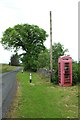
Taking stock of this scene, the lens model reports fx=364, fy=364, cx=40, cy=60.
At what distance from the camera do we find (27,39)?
90.9 m

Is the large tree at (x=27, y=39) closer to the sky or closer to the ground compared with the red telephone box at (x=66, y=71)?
closer to the sky

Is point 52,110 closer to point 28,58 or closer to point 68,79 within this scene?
point 68,79

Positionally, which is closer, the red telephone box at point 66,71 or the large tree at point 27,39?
the red telephone box at point 66,71

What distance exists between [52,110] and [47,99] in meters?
3.69

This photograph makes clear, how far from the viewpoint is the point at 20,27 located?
93.4m

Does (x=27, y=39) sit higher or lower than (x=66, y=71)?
higher

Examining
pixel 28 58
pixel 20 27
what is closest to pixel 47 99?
pixel 28 58

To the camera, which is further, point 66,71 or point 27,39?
point 27,39

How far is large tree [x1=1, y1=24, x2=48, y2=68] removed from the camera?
296 ft

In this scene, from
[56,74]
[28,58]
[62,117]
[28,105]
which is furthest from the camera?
[28,58]

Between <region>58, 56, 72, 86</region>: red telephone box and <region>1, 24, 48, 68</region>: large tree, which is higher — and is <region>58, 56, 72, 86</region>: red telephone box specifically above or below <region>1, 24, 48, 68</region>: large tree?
below

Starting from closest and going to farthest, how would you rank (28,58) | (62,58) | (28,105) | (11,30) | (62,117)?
1. (62,117)
2. (28,105)
3. (62,58)
4. (28,58)
5. (11,30)

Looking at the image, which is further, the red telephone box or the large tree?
the large tree

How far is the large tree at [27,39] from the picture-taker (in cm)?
9012
